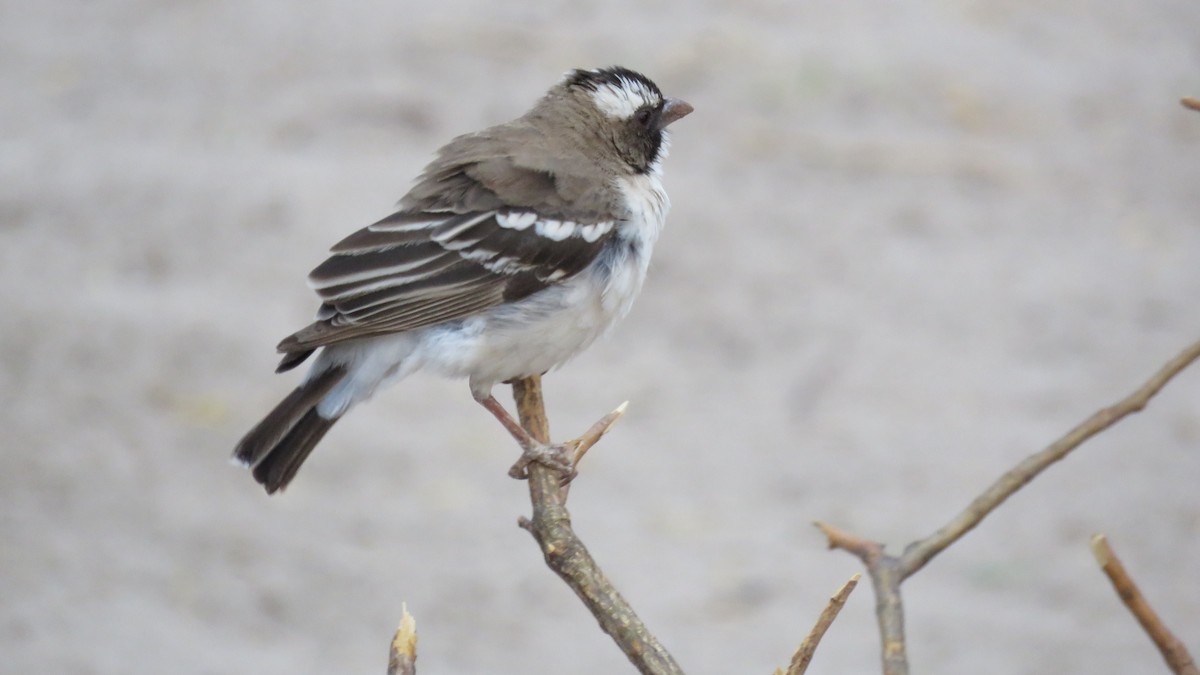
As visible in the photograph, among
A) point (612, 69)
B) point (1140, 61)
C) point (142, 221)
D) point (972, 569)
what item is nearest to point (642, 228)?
point (612, 69)

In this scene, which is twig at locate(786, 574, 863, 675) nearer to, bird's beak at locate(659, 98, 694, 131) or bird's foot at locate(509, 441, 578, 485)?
bird's foot at locate(509, 441, 578, 485)

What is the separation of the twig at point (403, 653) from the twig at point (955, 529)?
2.36 feet

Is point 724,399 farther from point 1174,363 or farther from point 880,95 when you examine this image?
point 1174,363

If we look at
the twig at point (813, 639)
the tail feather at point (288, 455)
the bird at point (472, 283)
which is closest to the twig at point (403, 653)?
the twig at point (813, 639)

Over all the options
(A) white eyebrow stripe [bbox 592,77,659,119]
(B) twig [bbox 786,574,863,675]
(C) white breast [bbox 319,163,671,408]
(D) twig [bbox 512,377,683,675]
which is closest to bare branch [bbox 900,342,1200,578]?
(B) twig [bbox 786,574,863,675]

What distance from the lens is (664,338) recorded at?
801 centimetres

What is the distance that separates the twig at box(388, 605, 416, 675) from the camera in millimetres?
2293

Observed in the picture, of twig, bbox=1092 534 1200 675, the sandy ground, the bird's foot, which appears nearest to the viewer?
twig, bbox=1092 534 1200 675

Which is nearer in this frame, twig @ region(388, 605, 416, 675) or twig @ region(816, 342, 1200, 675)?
twig @ region(816, 342, 1200, 675)

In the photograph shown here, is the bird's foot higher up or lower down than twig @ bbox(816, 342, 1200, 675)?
higher up

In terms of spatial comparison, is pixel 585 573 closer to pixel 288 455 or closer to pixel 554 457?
pixel 554 457

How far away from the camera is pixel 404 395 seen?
25.7ft

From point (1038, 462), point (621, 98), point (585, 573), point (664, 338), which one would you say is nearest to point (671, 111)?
point (621, 98)

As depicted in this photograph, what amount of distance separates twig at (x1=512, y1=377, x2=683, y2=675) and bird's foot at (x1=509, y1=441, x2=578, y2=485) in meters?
0.06
